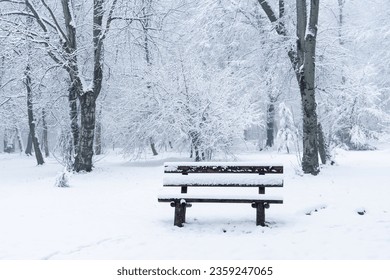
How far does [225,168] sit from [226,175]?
8.7 inches

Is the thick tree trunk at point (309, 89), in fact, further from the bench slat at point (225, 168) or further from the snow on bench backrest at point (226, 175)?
the bench slat at point (225, 168)

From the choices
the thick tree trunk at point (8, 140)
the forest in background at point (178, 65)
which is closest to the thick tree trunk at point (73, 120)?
the forest in background at point (178, 65)

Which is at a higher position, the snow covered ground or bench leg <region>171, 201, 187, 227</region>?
bench leg <region>171, 201, 187, 227</region>

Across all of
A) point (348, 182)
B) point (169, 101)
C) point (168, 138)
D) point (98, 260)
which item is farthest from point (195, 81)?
point (98, 260)

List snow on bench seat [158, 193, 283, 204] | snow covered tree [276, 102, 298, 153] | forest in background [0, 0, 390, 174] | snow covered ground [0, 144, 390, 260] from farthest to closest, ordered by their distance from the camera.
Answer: snow covered tree [276, 102, 298, 153]
forest in background [0, 0, 390, 174]
snow on bench seat [158, 193, 283, 204]
snow covered ground [0, 144, 390, 260]

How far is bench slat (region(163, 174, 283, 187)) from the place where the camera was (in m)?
6.38

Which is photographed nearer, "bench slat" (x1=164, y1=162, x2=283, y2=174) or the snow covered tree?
"bench slat" (x1=164, y1=162, x2=283, y2=174)

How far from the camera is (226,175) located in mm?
6582

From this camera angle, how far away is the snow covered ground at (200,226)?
200 inches

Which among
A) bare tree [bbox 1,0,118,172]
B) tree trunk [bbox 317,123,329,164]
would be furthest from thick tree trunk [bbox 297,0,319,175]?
bare tree [bbox 1,0,118,172]

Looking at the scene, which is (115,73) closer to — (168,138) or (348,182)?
(168,138)

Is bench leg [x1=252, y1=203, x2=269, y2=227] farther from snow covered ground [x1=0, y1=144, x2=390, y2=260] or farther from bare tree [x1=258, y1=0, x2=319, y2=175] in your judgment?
bare tree [x1=258, y1=0, x2=319, y2=175]

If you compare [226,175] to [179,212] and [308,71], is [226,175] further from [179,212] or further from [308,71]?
[308,71]

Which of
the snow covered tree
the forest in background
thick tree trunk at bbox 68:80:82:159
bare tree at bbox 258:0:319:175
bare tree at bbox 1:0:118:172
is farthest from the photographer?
the snow covered tree
